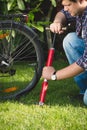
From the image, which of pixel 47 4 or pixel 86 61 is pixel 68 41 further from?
pixel 47 4

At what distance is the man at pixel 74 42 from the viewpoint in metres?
3.41

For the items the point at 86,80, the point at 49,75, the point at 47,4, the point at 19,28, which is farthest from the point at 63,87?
the point at 47,4

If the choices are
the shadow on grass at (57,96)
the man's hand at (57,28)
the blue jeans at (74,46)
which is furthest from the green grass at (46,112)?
the man's hand at (57,28)

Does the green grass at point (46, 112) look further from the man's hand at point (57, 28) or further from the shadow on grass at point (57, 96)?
the man's hand at point (57, 28)

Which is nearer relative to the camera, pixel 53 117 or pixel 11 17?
pixel 53 117

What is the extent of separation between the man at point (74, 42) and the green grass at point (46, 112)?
29 centimetres

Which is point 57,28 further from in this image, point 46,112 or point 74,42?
point 46,112

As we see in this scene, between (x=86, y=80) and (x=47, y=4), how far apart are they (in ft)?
8.42

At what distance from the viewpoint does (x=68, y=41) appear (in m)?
4.35

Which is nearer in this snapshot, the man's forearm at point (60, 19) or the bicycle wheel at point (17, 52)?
the man's forearm at point (60, 19)

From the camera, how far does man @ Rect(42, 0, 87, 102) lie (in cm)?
341

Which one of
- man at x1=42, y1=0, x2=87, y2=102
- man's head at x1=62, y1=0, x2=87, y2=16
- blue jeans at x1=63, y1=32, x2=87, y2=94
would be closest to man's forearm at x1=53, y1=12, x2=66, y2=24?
man at x1=42, y1=0, x2=87, y2=102

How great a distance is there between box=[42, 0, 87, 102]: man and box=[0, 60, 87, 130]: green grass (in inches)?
11.4

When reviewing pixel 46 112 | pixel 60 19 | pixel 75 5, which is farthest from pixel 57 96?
pixel 75 5
